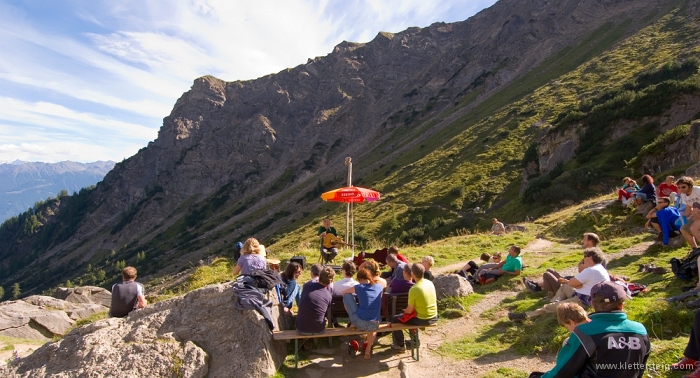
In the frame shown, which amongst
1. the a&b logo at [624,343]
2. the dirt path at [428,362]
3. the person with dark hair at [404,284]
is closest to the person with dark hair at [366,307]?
the dirt path at [428,362]

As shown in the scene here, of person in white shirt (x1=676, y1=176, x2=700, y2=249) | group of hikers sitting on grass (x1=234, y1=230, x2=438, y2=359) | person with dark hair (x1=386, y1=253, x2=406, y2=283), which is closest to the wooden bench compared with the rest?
group of hikers sitting on grass (x1=234, y1=230, x2=438, y2=359)

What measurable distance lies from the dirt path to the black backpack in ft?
12.5

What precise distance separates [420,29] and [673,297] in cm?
19744

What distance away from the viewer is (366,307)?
27.1ft

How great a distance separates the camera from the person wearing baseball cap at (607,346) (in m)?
4.91

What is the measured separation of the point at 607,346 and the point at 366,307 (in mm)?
4345

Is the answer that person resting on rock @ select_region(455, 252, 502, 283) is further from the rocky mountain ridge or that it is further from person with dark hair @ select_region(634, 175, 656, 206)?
the rocky mountain ridge

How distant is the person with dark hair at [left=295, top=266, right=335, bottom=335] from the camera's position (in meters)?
8.02

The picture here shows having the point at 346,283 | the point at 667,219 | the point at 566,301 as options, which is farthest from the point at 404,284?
the point at 667,219

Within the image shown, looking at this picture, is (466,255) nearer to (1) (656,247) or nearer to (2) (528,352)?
(1) (656,247)

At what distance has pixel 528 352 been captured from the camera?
7707 millimetres

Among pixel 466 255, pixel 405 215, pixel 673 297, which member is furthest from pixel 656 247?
pixel 405 215

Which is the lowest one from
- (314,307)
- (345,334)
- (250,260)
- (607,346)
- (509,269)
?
(345,334)

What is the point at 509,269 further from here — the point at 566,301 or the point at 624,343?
the point at 624,343
